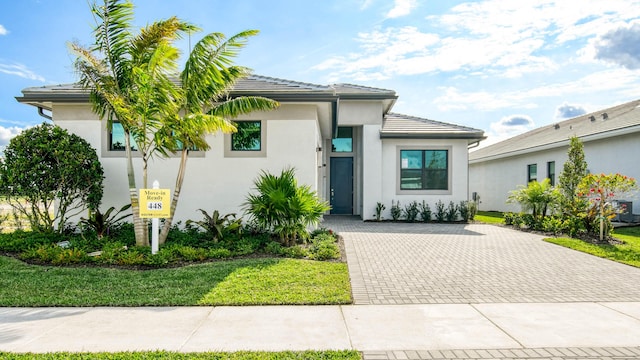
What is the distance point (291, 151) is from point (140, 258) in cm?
497

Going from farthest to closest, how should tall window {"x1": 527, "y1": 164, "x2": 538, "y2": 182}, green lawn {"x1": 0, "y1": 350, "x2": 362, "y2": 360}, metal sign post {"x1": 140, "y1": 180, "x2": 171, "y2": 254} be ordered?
tall window {"x1": 527, "y1": 164, "x2": 538, "y2": 182}, metal sign post {"x1": 140, "y1": 180, "x2": 171, "y2": 254}, green lawn {"x1": 0, "y1": 350, "x2": 362, "y2": 360}

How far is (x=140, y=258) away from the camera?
23.3 ft

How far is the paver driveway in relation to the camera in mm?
5336

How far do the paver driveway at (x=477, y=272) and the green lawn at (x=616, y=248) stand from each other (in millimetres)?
404

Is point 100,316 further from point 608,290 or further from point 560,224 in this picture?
point 560,224

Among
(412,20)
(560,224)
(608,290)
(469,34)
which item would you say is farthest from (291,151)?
(560,224)

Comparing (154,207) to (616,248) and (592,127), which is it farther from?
(592,127)

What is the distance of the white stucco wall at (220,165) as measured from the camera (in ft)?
Answer: 33.4

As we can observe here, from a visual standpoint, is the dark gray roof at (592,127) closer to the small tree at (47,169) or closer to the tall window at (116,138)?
the tall window at (116,138)

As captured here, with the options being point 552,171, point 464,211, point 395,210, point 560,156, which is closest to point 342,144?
point 395,210

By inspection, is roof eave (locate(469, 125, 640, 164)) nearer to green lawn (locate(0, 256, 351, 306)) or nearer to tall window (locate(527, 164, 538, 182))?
tall window (locate(527, 164, 538, 182))

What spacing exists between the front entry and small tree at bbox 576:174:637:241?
9.09m

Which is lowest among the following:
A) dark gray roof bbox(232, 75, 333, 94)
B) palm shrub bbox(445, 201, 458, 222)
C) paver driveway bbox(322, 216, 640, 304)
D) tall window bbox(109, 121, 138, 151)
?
paver driveway bbox(322, 216, 640, 304)

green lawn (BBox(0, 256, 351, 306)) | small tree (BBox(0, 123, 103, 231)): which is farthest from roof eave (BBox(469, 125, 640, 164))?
small tree (BBox(0, 123, 103, 231))
